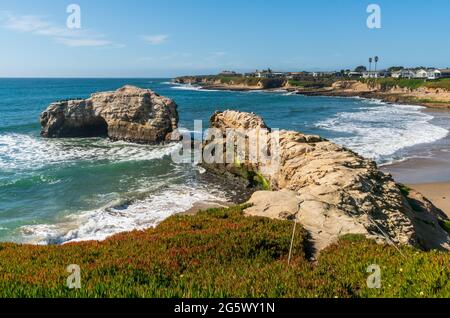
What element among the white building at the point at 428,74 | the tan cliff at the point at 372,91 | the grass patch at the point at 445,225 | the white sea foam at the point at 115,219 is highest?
the white building at the point at 428,74

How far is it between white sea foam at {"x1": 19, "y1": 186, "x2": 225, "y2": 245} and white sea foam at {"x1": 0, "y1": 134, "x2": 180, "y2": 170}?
42.5 feet

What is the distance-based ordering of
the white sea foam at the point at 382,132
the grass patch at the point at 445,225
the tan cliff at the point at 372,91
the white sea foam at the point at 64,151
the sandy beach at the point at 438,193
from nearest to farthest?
Result: 1. the grass patch at the point at 445,225
2. the sandy beach at the point at 438,193
3. the white sea foam at the point at 64,151
4. the white sea foam at the point at 382,132
5. the tan cliff at the point at 372,91

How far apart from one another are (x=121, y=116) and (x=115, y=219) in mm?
27784

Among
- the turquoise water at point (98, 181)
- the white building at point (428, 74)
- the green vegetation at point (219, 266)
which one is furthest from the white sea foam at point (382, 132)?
the white building at point (428, 74)

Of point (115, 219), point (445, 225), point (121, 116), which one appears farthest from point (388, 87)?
point (115, 219)

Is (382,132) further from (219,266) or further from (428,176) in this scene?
(219,266)

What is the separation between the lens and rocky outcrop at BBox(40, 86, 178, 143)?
45.6m

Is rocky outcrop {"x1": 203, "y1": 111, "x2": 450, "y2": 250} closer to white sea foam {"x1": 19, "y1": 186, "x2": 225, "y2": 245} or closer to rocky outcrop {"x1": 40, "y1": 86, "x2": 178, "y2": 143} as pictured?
white sea foam {"x1": 19, "y1": 186, "x2": 225, "y2": 245}

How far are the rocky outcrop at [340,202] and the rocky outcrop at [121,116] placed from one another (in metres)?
25.5

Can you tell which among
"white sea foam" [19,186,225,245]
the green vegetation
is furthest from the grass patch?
"white sea foam" [19,186,225,245]

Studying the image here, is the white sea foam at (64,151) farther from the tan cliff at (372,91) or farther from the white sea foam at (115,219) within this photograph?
the tan cliff at (372,91)

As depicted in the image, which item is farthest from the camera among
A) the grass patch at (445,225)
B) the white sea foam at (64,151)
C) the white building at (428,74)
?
the white building at (428,74)

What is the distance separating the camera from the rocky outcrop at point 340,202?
43.6 feet
